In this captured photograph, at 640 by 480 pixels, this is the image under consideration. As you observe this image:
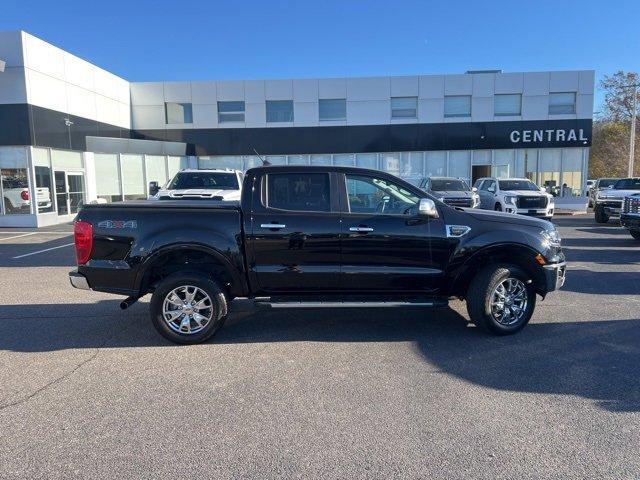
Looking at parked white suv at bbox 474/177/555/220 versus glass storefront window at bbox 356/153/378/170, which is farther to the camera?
glass storefront window at bbox 356/153/378/170

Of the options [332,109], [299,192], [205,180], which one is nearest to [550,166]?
[332,109]

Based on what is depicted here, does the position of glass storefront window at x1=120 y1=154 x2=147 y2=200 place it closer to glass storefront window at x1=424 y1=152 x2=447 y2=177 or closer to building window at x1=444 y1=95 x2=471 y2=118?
glass storefront window at x1=424 y1=152 x2=447 y2=177

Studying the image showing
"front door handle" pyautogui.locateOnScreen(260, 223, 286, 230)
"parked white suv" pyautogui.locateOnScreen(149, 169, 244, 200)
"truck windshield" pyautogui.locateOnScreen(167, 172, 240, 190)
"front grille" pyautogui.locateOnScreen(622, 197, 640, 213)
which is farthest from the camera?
"front grille" pyautogui.locateOnScreen(622, 197, 640, 213)

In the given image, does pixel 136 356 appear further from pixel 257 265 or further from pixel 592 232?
pixel 592 232

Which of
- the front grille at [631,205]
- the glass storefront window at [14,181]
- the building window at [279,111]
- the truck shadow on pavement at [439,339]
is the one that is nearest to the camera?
the truck shadow on pavement at [439,339]

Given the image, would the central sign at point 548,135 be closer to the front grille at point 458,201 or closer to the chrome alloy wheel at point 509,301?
the front grille at point 458,201

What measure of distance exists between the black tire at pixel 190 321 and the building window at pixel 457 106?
23.7 metres

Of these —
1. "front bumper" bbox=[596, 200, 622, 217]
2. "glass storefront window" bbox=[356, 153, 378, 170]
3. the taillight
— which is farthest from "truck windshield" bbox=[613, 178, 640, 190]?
the taillight

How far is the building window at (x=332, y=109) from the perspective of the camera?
26.5 m

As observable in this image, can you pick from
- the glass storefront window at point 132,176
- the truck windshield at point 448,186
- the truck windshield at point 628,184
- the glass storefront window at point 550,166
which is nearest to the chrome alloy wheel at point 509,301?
the truck windshield at point 448,186

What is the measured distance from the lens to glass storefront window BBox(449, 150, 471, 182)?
2666 cm

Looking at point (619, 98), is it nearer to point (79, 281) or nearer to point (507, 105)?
point (507, 105)

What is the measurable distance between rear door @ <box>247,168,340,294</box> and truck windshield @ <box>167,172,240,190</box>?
711 cm

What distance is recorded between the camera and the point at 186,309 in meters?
5.30
